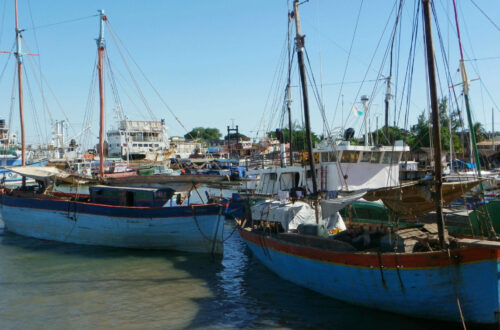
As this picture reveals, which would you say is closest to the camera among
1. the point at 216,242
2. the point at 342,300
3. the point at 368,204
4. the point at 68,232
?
the point at 342,300

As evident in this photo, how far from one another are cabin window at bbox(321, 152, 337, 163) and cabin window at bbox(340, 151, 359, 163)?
0.43 metres

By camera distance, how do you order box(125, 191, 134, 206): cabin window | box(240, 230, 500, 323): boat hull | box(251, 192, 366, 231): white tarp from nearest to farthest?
box(240, 230, 500, 323): boat hull, box(251, 192, 366, 231): white tarp, box(125, 191, 134, 206): cabin window

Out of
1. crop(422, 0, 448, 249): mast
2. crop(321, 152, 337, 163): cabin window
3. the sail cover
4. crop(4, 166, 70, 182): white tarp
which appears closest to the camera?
crop(422, 0, 448, 249): mast

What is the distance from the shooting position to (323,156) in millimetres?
21578

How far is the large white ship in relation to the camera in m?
77.9

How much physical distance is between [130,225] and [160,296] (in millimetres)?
7154

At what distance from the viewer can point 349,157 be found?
2095cm

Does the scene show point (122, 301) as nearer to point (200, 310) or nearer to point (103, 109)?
point (200, 310)

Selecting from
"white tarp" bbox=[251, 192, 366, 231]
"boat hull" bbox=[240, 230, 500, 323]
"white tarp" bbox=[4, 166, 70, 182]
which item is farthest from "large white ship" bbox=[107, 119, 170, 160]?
"boat hull" bbox=[240, 230, 500, 323]

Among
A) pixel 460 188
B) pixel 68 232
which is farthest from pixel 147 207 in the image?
pixel 460 188

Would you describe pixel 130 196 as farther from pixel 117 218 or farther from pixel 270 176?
pixel 270 176

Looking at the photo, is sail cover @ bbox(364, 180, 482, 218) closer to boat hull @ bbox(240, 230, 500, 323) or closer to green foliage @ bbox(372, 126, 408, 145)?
boat hull @ bbox(240, 230, 500, 323)

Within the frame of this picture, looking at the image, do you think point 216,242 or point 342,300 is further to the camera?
point 216,242

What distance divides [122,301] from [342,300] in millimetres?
6996
